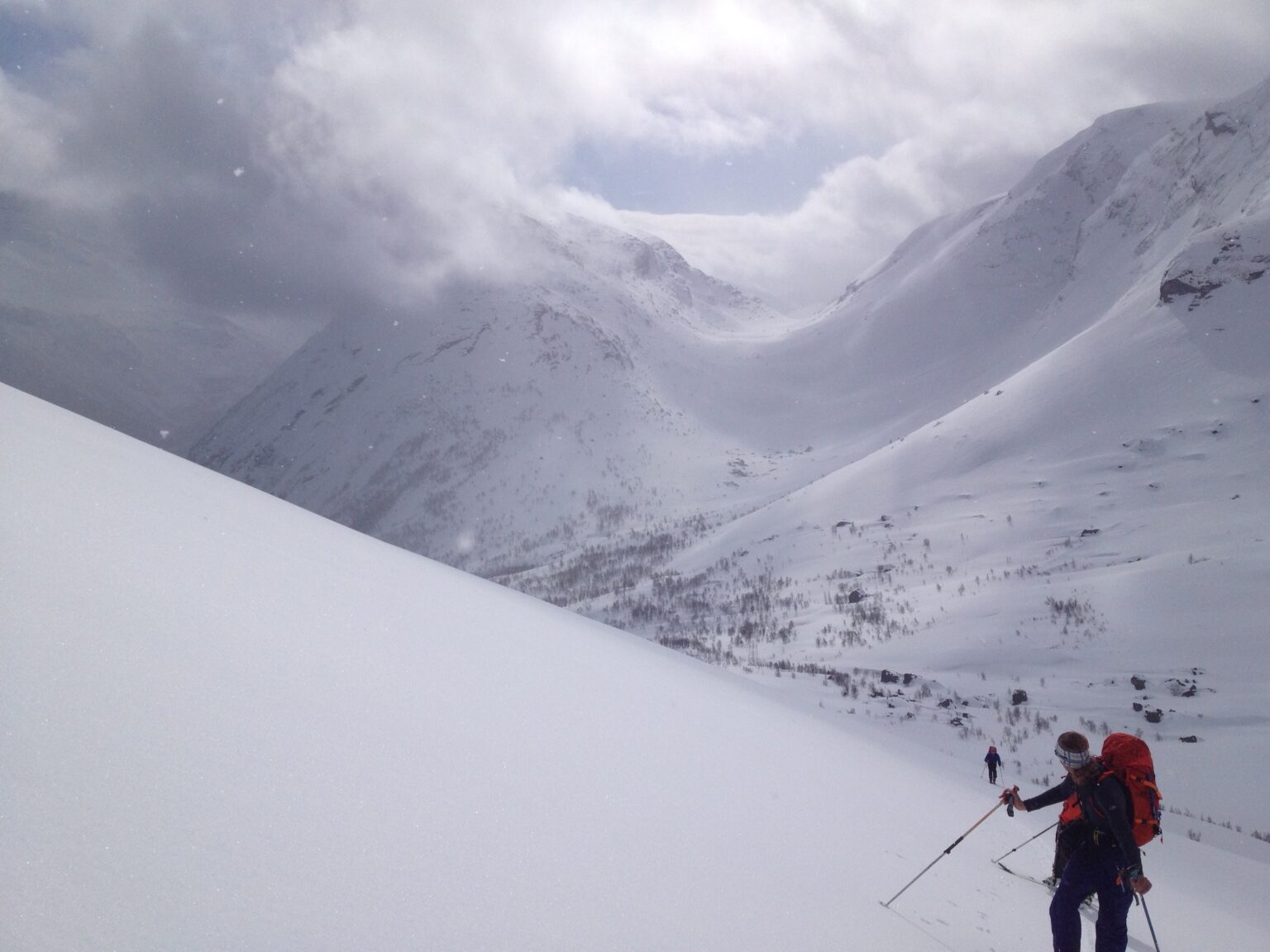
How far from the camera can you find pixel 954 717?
19734 mm

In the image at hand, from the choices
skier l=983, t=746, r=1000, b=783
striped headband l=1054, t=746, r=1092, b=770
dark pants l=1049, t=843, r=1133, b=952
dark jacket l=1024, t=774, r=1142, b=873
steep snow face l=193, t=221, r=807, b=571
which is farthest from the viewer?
steep snow face l=193, t=221, r=807, b=571

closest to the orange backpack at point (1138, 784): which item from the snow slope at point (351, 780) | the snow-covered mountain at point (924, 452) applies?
the snow slope at point (351, 780)

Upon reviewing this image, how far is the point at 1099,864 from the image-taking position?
404 centimetres

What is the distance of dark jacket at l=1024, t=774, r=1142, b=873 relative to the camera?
150 inches

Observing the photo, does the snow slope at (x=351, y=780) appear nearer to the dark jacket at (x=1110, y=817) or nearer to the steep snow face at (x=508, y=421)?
the dark jacket at (x=1110, y=817)

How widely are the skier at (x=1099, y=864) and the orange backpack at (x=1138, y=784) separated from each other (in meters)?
0.06

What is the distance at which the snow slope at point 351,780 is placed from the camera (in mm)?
1434

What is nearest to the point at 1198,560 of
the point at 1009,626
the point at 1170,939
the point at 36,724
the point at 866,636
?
the point at 1009,626

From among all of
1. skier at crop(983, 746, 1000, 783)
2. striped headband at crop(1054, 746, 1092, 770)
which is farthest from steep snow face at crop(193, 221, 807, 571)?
striped headband at crop(1054, 746, 1092, 770)

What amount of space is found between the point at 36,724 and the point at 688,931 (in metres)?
A: 2.13

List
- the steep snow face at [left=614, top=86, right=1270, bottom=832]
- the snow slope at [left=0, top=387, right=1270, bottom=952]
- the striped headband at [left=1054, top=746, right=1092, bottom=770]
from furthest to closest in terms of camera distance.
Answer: the steep snow face at [left=614, top=86, right=1270, bottom=832]
the striped headband at [left=1054, top=746, right=1092, bottom=770]
the snow slope at [left=0, top=387, right=1270, bottom=952]

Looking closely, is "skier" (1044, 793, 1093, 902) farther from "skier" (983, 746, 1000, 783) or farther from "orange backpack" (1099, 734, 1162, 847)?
"skier" (983, 746, 1000, 783)

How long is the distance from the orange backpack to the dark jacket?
0.05 m

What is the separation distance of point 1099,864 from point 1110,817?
45cm
